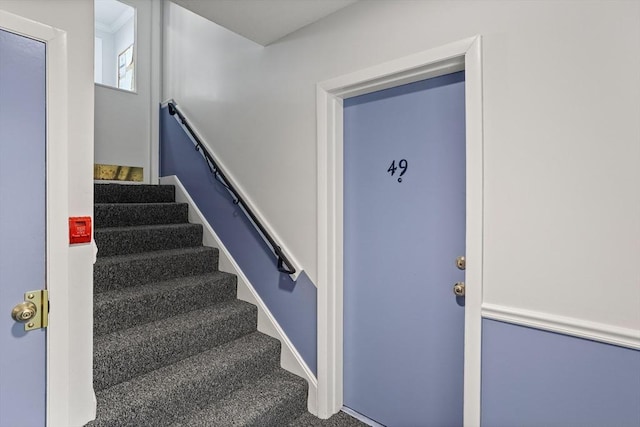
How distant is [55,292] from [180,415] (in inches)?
33.8

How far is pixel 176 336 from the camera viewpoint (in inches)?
72.9

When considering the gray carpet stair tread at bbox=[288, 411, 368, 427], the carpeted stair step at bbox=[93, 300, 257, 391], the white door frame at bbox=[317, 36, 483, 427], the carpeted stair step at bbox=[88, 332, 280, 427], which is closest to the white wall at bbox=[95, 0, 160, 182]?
the carpeted stair step at bbox=[93, 300, 257, 391]

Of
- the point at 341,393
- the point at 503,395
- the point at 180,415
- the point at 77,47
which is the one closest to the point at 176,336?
the point at 180,415

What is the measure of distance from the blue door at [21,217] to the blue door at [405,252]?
139cm

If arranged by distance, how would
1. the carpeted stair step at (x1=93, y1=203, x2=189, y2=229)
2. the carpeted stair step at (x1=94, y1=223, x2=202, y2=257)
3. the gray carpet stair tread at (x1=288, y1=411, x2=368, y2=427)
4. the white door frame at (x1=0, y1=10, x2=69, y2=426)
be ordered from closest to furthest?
1. the white door frame at (x1=0, y1=10, x2=69, y2=426)
2. the gray carpet stair tread at (x1=288, y1=411, x2=368, y2=427)
3. the carpeted stair step at (x1=94, y1=223, x2=202, y2=257)
4. the carpeted stair step at (x1=93, y1=203, x2=189, y2=229)

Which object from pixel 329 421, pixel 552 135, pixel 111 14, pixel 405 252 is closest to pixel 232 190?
pixel 405 252

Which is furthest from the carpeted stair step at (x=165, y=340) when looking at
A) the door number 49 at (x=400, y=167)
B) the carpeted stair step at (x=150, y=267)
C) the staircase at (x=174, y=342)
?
the door number 49 at (x=400, y=167)

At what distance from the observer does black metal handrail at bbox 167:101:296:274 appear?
2084 mm

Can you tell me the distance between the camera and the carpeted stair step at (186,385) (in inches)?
58.4

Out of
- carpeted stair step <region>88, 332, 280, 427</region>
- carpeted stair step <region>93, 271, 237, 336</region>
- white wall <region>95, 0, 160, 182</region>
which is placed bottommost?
carpeted stair step <region>88, 332, 280, 427</region>

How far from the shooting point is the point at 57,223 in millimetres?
1222

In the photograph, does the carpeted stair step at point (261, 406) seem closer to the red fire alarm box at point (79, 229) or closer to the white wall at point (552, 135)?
the red fire alarm box at point (79, 229)

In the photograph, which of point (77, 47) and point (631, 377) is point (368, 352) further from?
point (77, 47)

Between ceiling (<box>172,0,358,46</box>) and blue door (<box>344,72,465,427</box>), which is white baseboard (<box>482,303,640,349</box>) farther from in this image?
Answer: ceiling (<box>172,0,358,46</box>)
